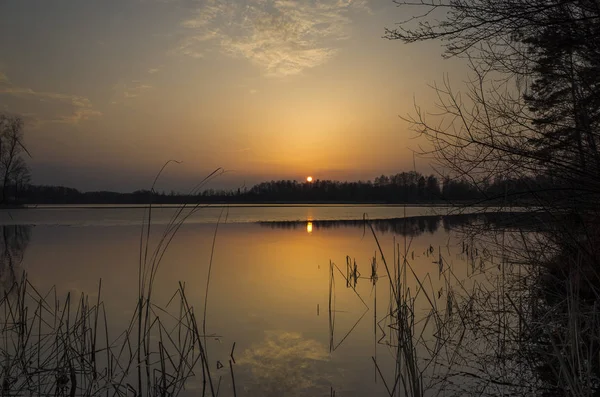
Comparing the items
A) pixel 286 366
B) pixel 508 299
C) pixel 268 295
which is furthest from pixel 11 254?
pixel 508 299

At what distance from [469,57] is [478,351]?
3.41 m

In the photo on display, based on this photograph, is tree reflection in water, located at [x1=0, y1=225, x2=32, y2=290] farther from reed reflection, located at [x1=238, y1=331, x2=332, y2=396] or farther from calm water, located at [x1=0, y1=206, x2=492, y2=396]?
reed reflection, located at [x1=238, y1=331, x2=332, y2=396]

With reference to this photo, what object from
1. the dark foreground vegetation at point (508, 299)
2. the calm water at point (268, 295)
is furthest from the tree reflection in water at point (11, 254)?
the dark foreground vegetation at point (508, 299)

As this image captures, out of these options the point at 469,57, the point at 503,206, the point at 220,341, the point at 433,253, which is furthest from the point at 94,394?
the point at 433,253

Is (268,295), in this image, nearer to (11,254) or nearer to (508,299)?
(508,299)

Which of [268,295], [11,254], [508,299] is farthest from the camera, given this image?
[11,254]

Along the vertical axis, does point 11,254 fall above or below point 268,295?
above

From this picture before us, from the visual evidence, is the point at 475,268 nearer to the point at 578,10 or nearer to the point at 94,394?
the point at 578,10

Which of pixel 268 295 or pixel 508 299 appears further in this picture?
pixel 268 295

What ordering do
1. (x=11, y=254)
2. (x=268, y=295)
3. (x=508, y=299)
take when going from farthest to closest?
(x=11, y=254)
(x=268, y=295)
(x=508, y=299)

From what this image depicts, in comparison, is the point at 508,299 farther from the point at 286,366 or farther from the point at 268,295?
the point at 268,295

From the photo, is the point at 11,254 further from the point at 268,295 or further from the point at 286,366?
the point at 286,366

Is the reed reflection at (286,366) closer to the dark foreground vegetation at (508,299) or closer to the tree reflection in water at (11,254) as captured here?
the dark foreground vegetation at (508,299)

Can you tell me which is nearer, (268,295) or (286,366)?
(286,366)
